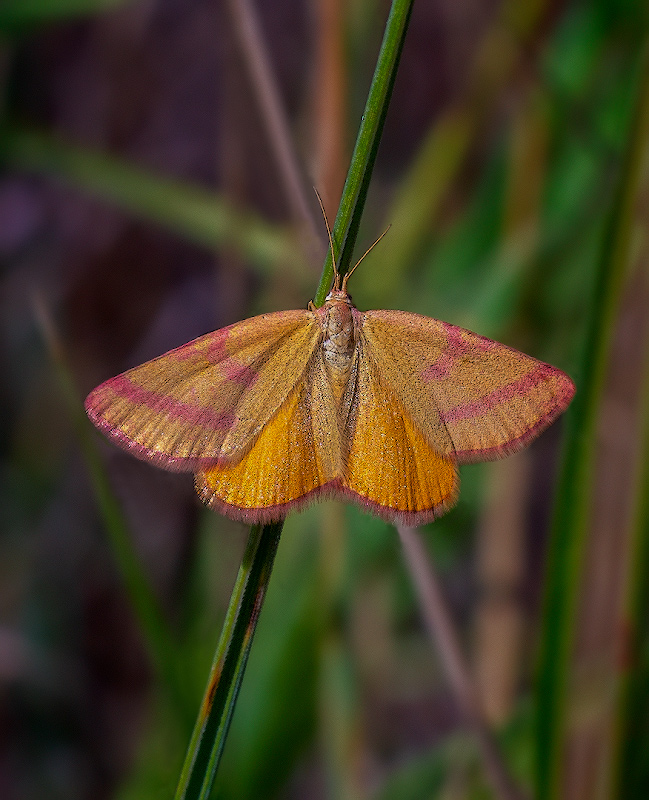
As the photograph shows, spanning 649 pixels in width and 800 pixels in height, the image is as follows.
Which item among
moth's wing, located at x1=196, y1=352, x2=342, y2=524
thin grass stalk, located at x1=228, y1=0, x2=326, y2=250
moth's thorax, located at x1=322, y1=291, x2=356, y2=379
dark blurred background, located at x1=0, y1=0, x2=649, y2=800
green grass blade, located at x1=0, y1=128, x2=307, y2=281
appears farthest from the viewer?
green grass blade, located at x1=0, y1=128, x2=307, y2=281

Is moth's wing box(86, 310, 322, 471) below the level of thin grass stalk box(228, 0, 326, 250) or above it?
below

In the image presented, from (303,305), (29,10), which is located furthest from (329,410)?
(29,10)

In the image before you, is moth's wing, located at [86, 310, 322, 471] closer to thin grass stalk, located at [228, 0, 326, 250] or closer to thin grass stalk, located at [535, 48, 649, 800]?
thin grass stalk, located at [228, 0, 326, 250]

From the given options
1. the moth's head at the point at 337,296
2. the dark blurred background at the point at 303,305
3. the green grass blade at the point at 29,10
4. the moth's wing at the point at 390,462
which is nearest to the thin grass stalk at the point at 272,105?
the dark blurred background at the point at 303,305

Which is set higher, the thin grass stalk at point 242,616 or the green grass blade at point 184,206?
the green grass blade at point 184,206

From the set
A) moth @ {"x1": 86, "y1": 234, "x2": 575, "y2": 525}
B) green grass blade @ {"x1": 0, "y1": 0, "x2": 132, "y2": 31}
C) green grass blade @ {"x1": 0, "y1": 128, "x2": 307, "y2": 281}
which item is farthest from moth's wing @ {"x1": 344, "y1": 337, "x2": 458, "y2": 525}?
green grass blade @ {"x1": 0, "y1": 0, "x2": 132, "y2": 31}

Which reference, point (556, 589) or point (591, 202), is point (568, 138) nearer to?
point (591, 202)

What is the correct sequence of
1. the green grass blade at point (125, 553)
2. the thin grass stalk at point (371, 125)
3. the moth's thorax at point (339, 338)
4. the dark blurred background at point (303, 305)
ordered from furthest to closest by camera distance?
the dark blurred background at point (303, 305) → the moth's thorax at point (339, 338) → the green grass blade at point (125, 553) → the thin grass stalk at point (371, 125)

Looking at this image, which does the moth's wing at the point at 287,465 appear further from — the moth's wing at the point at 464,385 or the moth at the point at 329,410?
the moth's wing at the point at 464,385
